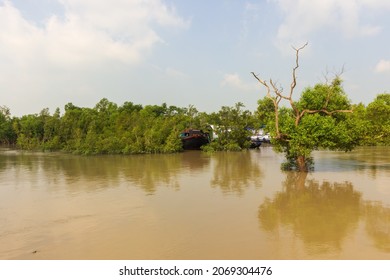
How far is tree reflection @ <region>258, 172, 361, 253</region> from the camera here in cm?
869

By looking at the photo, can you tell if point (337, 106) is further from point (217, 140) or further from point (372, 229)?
point (217, 140)

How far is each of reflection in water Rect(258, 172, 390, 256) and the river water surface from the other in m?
0.03

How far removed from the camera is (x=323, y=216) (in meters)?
10.5

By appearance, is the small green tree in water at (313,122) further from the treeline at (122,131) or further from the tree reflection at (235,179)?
the treeline at (122,131)

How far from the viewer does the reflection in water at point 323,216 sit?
27.5ft

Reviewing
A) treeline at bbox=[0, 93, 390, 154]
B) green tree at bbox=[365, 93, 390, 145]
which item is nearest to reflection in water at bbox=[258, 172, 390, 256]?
green tree at bbox=[365, 93, 390, 145]

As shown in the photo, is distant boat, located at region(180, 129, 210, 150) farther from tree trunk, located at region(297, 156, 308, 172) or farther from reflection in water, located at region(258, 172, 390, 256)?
reflection in water, located at region(258, 172, 390, 256)

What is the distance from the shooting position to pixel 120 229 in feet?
31.3

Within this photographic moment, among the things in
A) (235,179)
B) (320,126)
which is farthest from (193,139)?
(320,126)

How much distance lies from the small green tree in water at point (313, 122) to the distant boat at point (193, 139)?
21056 millimetres

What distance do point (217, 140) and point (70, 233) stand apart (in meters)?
31.0

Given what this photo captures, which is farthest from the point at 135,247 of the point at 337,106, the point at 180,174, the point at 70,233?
the point at 337,106

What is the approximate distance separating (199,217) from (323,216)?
12.8 ft

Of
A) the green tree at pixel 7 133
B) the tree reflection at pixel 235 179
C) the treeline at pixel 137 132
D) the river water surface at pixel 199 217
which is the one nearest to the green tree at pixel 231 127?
the treeline at pixel 137 132
